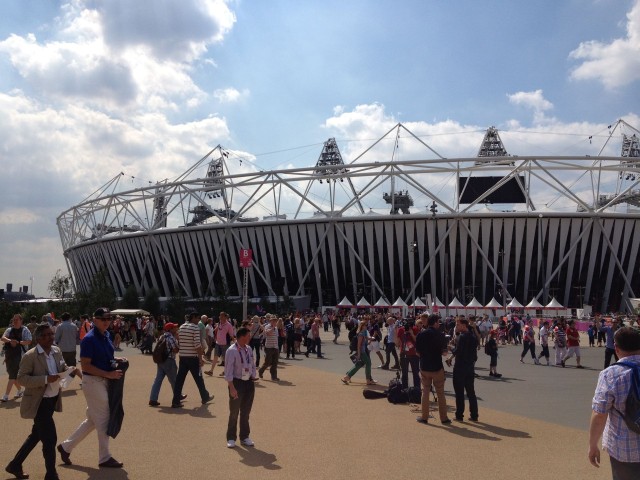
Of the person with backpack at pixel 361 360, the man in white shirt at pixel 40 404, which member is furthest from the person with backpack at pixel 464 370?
the man in white shirt at pixel 40 404

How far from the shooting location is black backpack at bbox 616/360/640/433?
399 cm

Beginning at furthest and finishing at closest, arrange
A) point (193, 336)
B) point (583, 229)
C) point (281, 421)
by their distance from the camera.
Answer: point (583, 229)
point (193, 336)
point (281, 421)

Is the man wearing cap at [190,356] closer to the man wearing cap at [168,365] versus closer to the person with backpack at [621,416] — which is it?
the man wearing cap at [168,365]

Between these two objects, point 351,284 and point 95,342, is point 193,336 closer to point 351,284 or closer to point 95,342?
point 95,342

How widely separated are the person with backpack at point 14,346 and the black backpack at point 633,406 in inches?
381

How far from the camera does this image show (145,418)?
948cm

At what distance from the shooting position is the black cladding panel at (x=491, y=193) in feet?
201

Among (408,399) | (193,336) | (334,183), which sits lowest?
(408,399)

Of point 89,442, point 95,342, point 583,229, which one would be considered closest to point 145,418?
point 89,442

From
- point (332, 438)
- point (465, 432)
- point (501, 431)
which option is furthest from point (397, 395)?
point (332, 438)

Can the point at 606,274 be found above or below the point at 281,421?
above

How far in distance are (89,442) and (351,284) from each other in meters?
58.7

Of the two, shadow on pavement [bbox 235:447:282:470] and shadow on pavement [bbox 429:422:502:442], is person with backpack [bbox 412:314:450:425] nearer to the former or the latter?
shadow on pavement [bbox 429:422:502:442]

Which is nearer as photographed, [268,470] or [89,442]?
[268,470]
